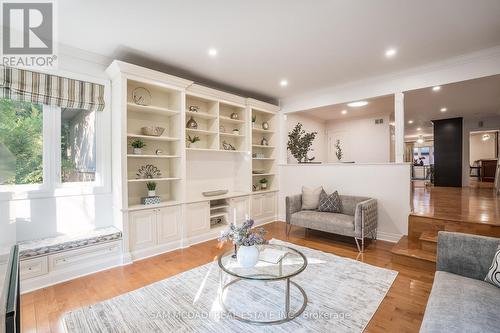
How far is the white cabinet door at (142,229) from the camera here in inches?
129

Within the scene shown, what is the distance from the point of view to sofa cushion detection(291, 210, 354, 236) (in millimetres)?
3602

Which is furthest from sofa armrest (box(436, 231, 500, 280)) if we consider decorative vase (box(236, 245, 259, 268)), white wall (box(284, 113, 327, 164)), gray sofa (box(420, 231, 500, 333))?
white wall (box(284, 113, 327, 164))

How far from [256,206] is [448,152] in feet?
22.7

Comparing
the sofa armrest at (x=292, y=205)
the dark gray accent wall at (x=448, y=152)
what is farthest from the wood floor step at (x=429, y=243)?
the dark gray accent wall at (x=448, y=152)

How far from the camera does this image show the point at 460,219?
3326 mm

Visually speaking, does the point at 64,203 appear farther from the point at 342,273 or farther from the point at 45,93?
the point at 342,273

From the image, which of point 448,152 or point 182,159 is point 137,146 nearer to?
point 182,159

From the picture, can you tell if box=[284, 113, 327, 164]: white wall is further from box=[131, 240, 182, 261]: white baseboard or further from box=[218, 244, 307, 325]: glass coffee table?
box=[218, 244, 307, 325]: glass coffee table

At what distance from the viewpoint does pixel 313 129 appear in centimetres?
682

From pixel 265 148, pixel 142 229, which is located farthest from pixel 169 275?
pixel 265 148

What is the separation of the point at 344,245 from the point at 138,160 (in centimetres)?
348

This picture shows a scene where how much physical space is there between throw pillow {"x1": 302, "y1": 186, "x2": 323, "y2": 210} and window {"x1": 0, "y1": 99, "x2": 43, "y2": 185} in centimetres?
393

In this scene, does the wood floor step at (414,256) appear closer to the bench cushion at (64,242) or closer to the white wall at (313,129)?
the white wall at (313,129)

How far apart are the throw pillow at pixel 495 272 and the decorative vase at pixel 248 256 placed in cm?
174
